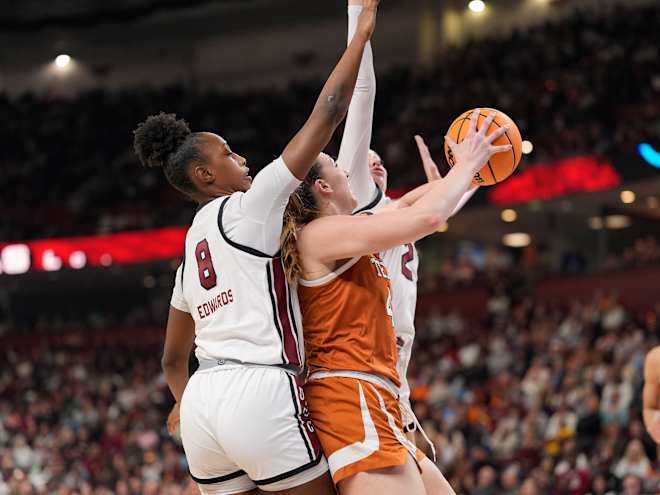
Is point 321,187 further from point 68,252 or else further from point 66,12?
point 66,12

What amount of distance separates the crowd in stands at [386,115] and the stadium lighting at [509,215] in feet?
5.32

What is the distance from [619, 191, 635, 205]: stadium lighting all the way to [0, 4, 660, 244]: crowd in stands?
1.20 metres

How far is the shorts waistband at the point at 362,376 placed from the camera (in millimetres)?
4000

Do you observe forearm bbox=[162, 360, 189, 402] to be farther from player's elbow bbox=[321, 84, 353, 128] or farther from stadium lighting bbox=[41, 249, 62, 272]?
stadium lighting bbox=[41, 249, 62, 272]

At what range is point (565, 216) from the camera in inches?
837

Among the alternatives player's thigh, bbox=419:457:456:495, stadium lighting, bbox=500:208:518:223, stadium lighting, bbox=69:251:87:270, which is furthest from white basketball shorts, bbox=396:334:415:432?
stadium lighting, bbox=69:251:87:270

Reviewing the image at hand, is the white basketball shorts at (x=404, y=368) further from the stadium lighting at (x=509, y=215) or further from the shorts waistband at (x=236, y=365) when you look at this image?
the stadium lighting at (x=509, y=215)

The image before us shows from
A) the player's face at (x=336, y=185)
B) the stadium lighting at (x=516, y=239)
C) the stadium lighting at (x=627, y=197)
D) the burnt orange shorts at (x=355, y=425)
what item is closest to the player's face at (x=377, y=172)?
the player's face at (x=336, y=185)

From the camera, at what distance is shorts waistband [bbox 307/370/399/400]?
4.00m

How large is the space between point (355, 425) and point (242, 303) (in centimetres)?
58

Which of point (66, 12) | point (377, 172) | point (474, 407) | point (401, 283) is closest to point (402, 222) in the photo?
point (401, 283)

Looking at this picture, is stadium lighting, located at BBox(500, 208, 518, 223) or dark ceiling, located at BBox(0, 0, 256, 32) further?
dark ceiling, located at BBox(0, 0, 256, 32)

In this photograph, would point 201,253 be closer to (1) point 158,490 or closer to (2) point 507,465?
(2) point 507,465

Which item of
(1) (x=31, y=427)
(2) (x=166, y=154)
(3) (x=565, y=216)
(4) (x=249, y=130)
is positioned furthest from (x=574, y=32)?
(2) (x=166, y=154)
